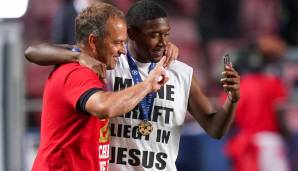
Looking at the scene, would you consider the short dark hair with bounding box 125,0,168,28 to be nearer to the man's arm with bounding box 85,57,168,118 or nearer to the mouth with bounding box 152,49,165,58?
the mouth with bounding box 152,49,165,58

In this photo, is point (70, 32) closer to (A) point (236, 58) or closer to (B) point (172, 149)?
(A) point (236, 58)

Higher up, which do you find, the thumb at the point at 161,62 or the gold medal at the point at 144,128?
the thumb at the point at 161,62

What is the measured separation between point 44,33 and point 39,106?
155cm

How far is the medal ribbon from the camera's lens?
20.0 feet

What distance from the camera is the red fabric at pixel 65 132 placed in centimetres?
556

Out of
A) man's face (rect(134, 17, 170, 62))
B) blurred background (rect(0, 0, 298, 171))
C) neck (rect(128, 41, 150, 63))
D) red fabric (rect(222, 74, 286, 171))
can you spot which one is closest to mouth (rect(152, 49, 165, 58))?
man's face (rect(134, 17, 170, 62))

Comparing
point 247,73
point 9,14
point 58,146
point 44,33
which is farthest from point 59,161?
point 44,33

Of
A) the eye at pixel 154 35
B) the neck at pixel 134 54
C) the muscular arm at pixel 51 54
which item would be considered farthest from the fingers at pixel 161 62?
the muscular arm at pixel 51 54

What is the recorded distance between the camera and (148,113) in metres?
6.14

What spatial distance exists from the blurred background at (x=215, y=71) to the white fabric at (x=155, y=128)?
8.22 feet

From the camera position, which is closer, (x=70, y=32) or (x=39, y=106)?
(x=70, y=32)

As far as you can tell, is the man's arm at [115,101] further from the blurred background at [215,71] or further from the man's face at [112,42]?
the blurred background at [215,71]

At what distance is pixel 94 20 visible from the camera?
221 inches

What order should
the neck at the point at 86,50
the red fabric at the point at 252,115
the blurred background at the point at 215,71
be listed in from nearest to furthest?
1. the neck at the point at 86,50
2. the blurred background at the point at 215,71
3. the red fabric at the point at 252,115
